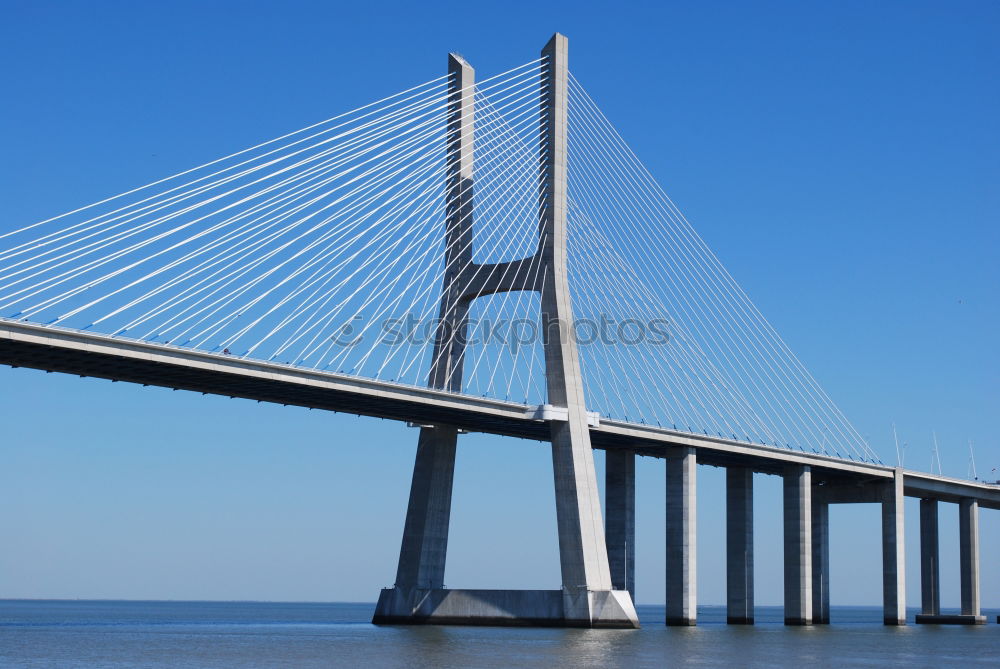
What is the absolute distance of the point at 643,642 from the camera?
164ft

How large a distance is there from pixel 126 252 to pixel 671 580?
3297 cm

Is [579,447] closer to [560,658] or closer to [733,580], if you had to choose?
[560,658]

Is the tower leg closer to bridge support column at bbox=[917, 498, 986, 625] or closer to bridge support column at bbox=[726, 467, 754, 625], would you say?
bridge support column at bbox=[917, 498, 986, 625]

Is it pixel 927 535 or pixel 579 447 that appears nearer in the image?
pixel 579 447

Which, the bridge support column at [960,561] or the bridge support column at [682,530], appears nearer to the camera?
the bridge support column at [682,530]

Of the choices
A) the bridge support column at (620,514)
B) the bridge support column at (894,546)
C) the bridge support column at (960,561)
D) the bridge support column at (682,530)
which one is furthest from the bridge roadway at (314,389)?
the bridge support column at (960,561)

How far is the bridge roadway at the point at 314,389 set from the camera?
4134 centimetres

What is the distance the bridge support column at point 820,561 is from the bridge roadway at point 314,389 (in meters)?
7.37

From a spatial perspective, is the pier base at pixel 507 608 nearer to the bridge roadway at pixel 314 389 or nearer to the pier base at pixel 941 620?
the bridge roadway at pixel 314 389

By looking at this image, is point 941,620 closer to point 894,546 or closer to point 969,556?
point 969,556

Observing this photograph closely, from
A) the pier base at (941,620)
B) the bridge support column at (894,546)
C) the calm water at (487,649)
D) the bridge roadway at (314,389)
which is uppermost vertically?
the bridge roadway at (314,389)

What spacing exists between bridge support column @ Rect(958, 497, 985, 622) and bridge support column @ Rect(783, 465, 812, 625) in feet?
58.2

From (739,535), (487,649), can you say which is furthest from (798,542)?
(487,649)

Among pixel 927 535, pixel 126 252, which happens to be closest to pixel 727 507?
pixel 927 535
